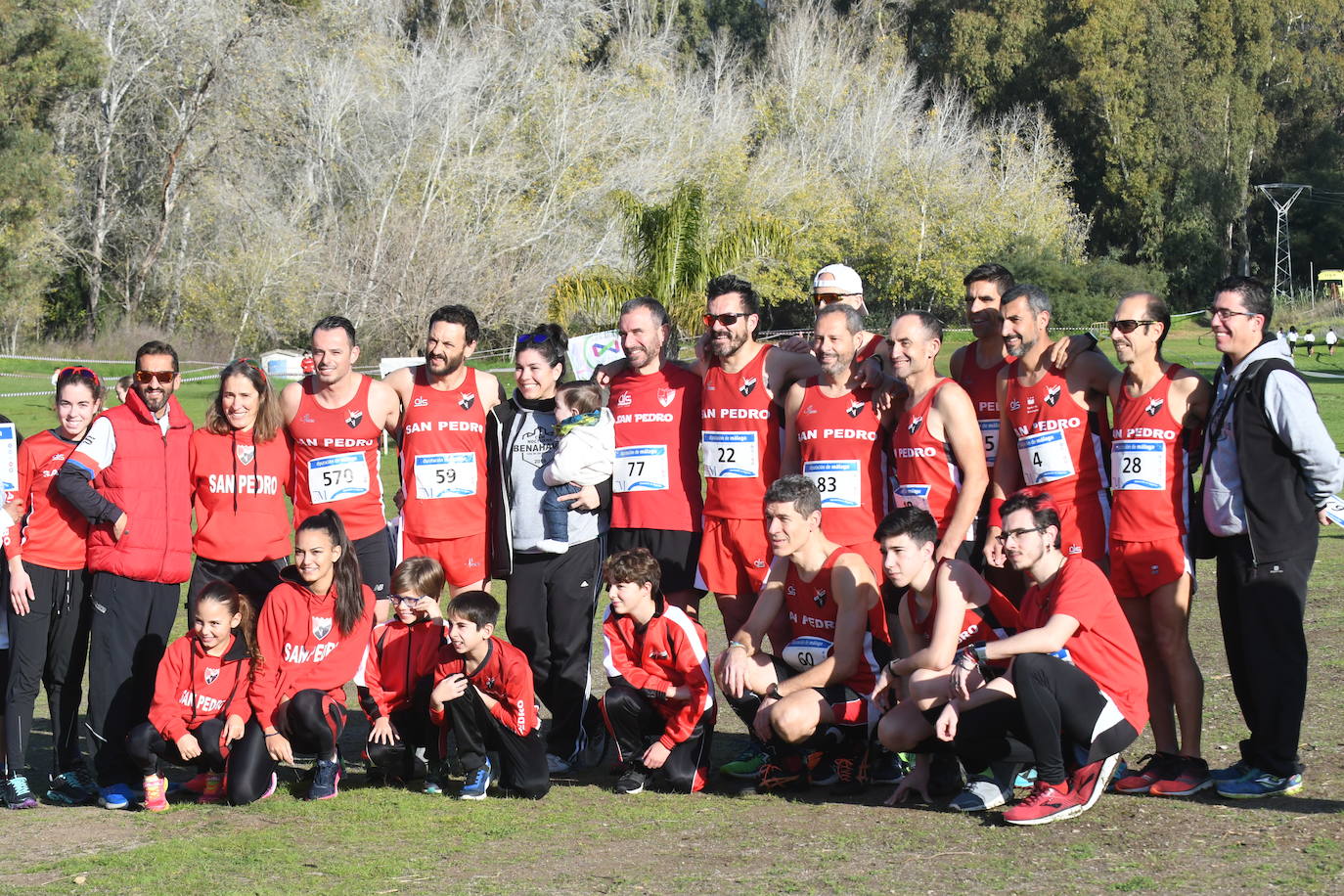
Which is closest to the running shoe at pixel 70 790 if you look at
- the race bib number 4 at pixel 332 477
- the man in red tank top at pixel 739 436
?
the race bib number 4 at pixel 332 477

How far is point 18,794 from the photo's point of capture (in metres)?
6.01

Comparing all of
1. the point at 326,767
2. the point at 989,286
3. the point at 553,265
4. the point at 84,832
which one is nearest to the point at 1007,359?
the point at 989,286

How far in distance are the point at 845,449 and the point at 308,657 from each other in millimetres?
2604

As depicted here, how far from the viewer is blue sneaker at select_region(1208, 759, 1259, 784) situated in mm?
5652

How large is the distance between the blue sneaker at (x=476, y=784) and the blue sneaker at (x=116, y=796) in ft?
4.71

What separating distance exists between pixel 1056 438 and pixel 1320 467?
1.07 meters

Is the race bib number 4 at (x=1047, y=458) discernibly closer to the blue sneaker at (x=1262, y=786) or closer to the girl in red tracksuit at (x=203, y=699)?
the blue sneaker at (x=1262, y=786)

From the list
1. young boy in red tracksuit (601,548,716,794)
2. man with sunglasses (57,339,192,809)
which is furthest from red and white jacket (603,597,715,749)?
man with sunglasses (57,339,192,809)

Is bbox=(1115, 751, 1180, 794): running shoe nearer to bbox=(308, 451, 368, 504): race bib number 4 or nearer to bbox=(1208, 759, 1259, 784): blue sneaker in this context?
bbox=(1208, 759, 1259, 784): blue sneaker

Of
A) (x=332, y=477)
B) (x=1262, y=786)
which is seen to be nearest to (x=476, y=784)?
(x=332, y=477)

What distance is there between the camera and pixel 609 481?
6.86m

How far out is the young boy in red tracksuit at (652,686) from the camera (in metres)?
6.15

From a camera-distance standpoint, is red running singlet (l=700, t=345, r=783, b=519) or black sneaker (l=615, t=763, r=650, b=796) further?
red running singlet (l=700, t=345, r=783, b=519)

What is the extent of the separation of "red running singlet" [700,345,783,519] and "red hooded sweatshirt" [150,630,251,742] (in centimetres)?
231
